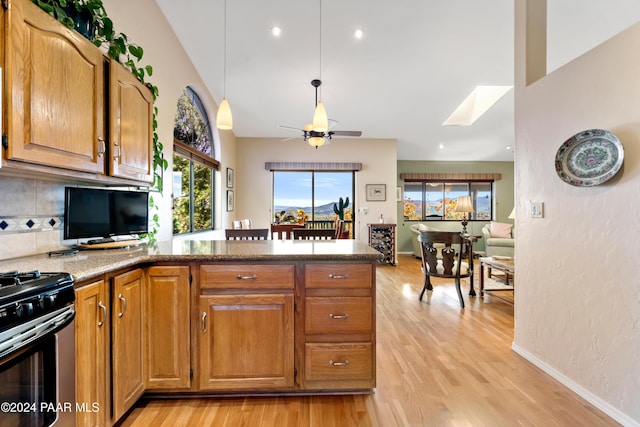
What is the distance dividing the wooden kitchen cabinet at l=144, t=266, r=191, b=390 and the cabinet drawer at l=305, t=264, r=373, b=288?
723 mm

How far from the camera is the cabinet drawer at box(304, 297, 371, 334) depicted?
67.7 inches

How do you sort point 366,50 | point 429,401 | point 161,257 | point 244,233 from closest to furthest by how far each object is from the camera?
1. point 161,257
2. point 429,401
3. point 244,233
4. point 366,50

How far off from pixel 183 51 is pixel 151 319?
3270 mm

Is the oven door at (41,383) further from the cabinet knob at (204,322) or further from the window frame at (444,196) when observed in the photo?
the window frame at (444,196)

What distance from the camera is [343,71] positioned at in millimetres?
3977

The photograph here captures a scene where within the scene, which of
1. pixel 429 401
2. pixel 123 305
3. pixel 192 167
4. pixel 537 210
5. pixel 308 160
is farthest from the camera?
pixel 308 160

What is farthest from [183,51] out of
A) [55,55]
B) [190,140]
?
[55,55]

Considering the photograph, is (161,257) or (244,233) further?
(244,233)

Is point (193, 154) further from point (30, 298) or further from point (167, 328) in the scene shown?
point (30, 298)

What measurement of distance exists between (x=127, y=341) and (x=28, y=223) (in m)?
0.83

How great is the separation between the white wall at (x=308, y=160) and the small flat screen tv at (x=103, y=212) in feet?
13.3

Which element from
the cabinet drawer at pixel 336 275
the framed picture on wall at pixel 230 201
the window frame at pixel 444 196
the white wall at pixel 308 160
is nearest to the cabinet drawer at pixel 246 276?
the cabinet drawer at pixel 336 275

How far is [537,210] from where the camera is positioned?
2.14m

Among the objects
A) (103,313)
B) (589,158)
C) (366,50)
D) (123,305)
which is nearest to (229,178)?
(366,50)
